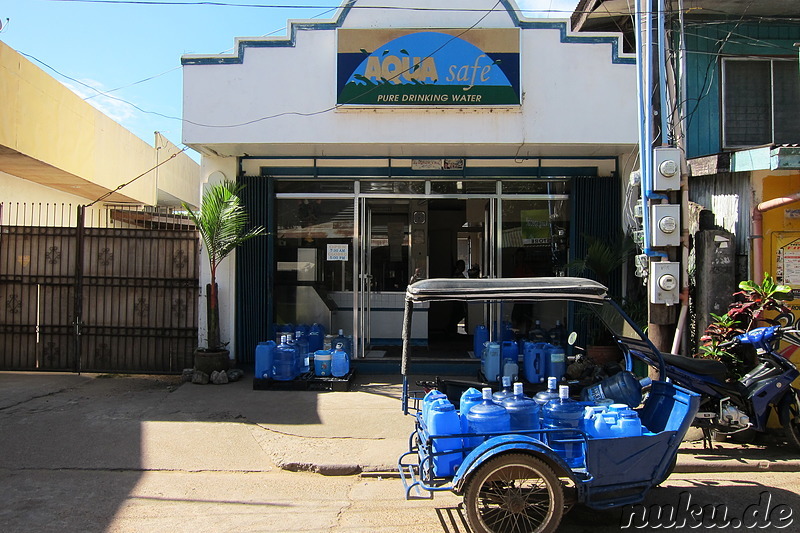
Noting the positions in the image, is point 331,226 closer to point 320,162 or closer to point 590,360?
point 320,162

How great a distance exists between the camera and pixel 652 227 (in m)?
6.50

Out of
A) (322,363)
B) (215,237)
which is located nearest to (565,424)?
(322,363)

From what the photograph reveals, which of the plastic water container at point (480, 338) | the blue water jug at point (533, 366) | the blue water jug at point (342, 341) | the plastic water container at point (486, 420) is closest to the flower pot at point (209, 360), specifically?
the blue water jug at point (342, 341)

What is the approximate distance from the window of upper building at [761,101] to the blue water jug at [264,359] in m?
7.66

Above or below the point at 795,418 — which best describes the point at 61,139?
above

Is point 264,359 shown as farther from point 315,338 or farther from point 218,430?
point 218,430

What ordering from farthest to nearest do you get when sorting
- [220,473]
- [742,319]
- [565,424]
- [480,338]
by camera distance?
[480,338] < [742,319] < [220,473] < [565,424]

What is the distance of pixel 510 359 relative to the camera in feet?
29.0

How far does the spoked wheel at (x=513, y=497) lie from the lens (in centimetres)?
393

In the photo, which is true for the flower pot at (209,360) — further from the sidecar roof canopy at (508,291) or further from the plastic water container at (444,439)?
the plastic water container at (444,439)

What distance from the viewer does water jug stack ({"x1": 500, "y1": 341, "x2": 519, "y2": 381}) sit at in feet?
27.4

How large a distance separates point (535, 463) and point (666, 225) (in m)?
3.69

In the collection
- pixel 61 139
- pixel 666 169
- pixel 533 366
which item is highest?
pixel 61 139

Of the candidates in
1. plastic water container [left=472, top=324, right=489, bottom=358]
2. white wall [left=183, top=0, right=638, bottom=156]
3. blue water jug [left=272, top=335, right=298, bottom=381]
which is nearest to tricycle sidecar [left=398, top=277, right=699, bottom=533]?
blue water jug [left=272, top=335, right=298, bottom=381]
